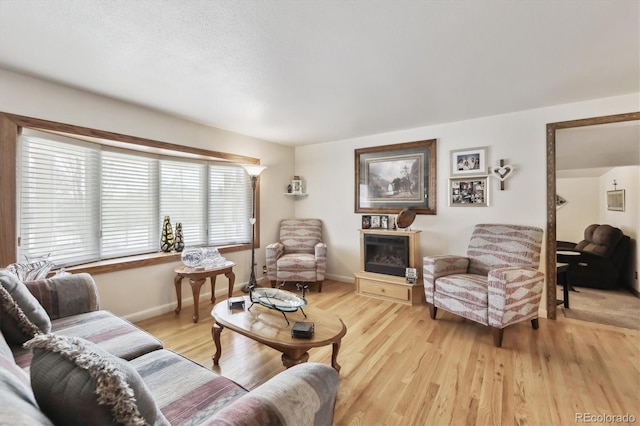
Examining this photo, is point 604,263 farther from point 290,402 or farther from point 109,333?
point 109,333

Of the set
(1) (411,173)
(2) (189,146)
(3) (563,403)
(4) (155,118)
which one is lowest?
(3) (563,403)

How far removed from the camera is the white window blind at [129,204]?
282cm

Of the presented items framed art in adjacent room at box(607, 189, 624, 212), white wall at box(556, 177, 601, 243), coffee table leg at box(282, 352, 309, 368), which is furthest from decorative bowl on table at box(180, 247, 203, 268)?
white wall at box(556, 177, 601, 243)

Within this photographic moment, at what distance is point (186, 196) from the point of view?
348 cm

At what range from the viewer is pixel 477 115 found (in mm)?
3145

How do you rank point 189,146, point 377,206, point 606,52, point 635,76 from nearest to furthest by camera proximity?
point 606,52, point 635,76, point 189,146, point 377,206

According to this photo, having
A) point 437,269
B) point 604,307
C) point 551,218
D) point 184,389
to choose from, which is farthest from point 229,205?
point 604,307

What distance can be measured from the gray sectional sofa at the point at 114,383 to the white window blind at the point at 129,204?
1184 mm

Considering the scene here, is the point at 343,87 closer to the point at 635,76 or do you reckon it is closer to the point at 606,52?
the point at 606,52

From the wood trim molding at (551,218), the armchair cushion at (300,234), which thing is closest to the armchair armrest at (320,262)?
the armchair cushion at (300,234)

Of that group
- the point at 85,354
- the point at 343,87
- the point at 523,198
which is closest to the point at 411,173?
the point at 523,198

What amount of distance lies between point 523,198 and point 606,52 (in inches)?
59.8

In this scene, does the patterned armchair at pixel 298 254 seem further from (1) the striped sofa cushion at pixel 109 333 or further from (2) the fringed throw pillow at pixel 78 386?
(2) the fringed throw pillow at pixel 78 386

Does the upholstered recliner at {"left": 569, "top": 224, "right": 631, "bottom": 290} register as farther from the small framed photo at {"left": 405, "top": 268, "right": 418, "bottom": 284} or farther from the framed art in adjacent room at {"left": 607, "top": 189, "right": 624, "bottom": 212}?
the small framed photo at {"left": 405, "top": 268, "right": 418, "bottom": 284}
